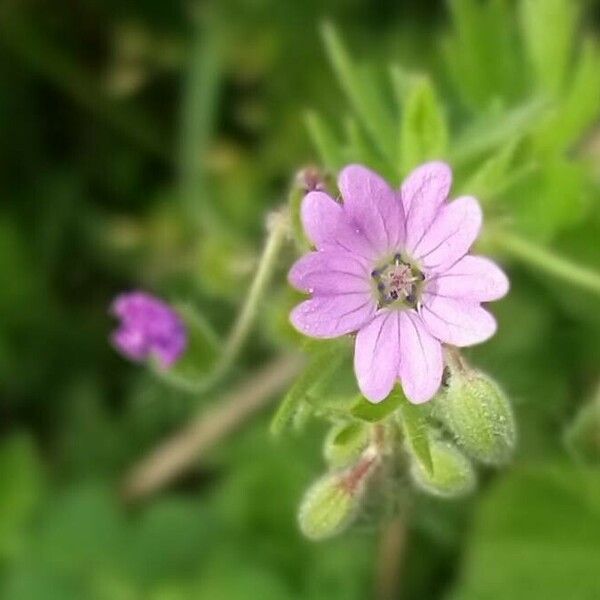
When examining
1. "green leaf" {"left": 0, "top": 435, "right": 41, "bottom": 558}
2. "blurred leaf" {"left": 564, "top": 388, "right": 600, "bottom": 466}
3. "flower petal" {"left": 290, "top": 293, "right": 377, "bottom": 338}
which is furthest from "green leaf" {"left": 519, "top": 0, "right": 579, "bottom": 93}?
"green leaf" {"left": 0, "top": 435, "right": 41, "bottom": 558}

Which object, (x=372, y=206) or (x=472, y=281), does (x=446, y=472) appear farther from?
(x=372, y=206)

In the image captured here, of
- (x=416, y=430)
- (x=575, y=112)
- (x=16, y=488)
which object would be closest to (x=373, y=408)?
(x=416, y=430)

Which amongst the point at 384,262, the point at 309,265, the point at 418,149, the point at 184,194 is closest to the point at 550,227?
the point at 418,149

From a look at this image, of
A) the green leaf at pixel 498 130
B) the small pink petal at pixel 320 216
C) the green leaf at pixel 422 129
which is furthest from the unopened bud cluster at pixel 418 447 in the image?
the green leaf at pixel 498 130

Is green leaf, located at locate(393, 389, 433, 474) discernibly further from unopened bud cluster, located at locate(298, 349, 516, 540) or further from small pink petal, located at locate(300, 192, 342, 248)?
small pink petal, located at locate(300, 192, 342, 248)

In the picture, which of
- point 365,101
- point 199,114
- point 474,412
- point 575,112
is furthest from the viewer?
point 199,114

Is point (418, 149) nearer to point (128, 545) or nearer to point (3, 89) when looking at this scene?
point (128, 545)

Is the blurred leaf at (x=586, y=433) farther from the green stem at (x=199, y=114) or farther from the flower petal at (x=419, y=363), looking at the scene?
the green stem at (x=199, y=114)
